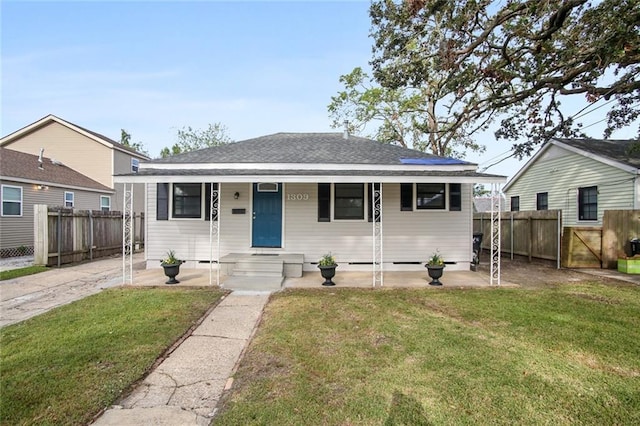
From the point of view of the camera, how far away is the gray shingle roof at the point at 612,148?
1168 centimetres

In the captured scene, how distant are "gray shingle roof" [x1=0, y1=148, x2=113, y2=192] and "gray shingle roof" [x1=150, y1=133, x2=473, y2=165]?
8313mm

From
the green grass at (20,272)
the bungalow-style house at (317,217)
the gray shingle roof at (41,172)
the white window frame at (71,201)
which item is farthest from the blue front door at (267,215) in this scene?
the white window frame at (71,201)

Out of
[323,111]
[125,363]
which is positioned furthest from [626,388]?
[323,111]

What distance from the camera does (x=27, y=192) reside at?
43.2ft

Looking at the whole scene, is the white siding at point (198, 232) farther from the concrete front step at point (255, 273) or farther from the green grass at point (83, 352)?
the green grass at point (83, 352)

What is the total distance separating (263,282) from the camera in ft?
24.7

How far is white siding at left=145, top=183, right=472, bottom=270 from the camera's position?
9203 mm

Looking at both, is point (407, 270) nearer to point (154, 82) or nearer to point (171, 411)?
point (171, 411)

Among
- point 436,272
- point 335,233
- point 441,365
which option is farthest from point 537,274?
point 441,365

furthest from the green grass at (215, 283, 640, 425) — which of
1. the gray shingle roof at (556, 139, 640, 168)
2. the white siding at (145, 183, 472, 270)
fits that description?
the gray shingle roof at (556, 139, 640, 168)

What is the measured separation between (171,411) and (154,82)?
51.0 feet

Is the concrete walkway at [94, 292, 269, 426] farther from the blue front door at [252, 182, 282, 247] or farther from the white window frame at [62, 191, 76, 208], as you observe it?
the white window frame at [62, 191, 76, 208]

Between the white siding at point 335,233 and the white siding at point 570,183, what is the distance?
278 inches

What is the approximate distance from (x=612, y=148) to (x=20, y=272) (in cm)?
2146
